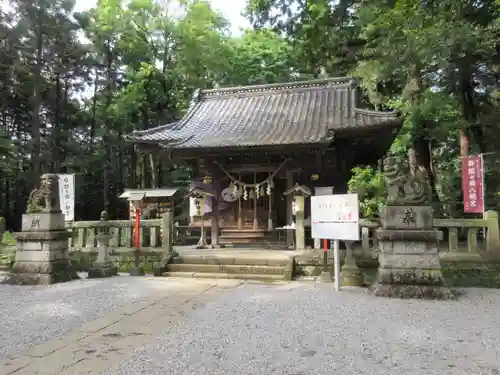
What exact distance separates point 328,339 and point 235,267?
4.87m

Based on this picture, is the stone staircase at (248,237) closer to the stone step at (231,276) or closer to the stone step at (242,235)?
the stone step at (242,235)

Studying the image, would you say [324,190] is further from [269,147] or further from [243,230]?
[243,230]

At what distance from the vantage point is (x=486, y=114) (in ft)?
52.0

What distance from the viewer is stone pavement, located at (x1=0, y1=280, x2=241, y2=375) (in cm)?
373

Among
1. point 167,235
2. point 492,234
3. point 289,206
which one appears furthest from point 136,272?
point 492,234

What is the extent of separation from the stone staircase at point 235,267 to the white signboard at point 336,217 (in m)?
1.50

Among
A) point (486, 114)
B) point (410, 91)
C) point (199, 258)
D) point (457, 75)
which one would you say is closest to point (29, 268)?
point (199, 258)

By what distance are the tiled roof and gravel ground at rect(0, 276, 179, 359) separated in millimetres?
4943

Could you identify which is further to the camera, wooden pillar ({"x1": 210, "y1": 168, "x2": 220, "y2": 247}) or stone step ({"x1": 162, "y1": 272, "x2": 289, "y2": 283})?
wooden pillar ({"x1": 210, "y1": 168, "x2": 220, "y2": 247})

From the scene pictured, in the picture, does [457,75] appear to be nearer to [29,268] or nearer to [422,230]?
[422,230]

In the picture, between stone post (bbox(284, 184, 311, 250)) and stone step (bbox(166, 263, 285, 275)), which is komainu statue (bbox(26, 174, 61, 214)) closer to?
stone step (bbox(166, 263, 285, 275))

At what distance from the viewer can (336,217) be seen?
752 cm

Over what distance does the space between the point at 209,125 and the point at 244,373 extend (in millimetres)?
11232

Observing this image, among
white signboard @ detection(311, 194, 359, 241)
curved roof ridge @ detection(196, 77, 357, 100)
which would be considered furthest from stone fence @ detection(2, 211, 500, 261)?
curved roof ridge @ detection(196, 77, 357, 100)
